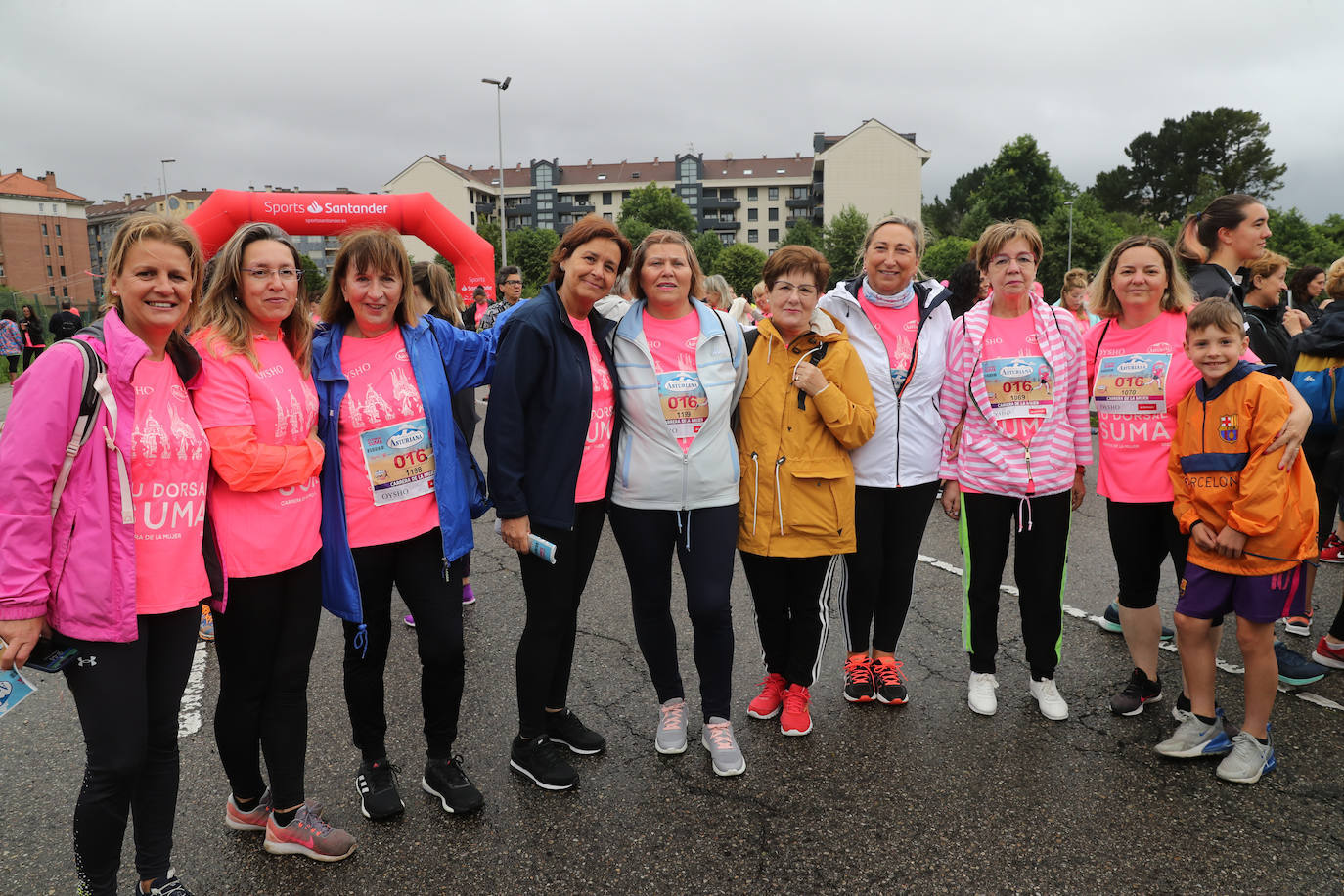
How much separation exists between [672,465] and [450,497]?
871 millimetres

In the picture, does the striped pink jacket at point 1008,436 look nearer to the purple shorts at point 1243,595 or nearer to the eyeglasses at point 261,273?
the purple shorts at point 1243,595

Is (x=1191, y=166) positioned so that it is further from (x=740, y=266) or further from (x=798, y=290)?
(x=798, y=290)

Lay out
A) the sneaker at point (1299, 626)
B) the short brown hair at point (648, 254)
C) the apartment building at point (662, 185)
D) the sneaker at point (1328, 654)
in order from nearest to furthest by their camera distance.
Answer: the short brown hair at point (648, 254) < the sneaker at point (1328, 654) < the sneaker at point (1299, 626) < the apartment building at point (662, 185)

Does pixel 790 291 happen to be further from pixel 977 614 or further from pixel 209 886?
pixel 209 886

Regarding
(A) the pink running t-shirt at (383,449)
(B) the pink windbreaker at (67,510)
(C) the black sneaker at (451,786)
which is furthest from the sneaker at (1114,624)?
(B) the pink windbreaker at (67,510)

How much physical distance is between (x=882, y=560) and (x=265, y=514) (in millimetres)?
2656

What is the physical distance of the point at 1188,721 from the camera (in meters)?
3.33

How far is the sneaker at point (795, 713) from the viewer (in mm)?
3539

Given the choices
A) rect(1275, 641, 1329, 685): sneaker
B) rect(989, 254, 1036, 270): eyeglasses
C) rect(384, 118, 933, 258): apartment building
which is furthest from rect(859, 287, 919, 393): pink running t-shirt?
rect(384, 118, 933, 258): apartment building

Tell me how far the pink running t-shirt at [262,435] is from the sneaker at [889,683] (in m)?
2.59

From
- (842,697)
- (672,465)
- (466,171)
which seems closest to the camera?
(672,465)

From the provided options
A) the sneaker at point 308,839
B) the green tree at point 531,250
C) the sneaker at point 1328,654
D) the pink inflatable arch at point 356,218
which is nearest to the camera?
the sneaker at point 308,839

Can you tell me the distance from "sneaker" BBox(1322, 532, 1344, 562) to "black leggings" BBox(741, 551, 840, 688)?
15.5 feet

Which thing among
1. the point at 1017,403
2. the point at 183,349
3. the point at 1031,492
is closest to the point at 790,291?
the point at 1017,403
